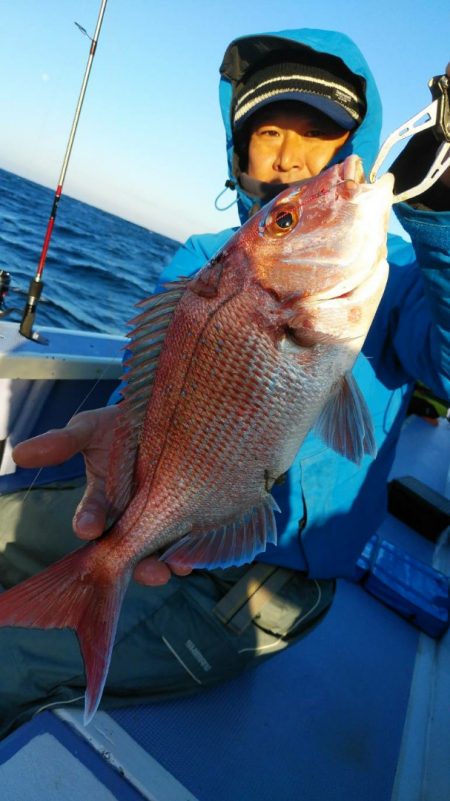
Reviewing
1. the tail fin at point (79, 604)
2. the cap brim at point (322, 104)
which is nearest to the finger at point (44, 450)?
the tail fin at point (79, 604)

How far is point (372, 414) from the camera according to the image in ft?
7.20

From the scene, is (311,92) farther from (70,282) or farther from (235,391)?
(70,282)

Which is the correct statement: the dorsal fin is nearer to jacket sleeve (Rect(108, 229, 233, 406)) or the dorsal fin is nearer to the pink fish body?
the pink fish body

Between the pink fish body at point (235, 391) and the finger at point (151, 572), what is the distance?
41 mm

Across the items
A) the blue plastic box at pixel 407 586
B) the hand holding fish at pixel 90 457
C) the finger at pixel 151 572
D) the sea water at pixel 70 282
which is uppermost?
the hand holding fish at pixel 90 457

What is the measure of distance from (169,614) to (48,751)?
25.1 inches

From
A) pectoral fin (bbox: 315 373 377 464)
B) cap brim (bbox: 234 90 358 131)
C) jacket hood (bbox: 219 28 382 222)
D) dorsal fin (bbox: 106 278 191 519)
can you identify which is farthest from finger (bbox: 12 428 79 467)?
cap brim (bbox: 234 90 358 131)

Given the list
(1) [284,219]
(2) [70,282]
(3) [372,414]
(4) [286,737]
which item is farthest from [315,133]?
(2) [70,282]

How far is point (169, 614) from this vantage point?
210 cm

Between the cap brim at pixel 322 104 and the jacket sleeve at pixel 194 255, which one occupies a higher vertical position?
the cap brim at pixel 322 104

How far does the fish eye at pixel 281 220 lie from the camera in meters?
1.39

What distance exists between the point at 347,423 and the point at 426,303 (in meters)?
0.64

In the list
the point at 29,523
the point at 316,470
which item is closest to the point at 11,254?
the point at 29,523

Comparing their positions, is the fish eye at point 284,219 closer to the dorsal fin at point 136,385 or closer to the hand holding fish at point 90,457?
the dorsal fin at point 136,385
